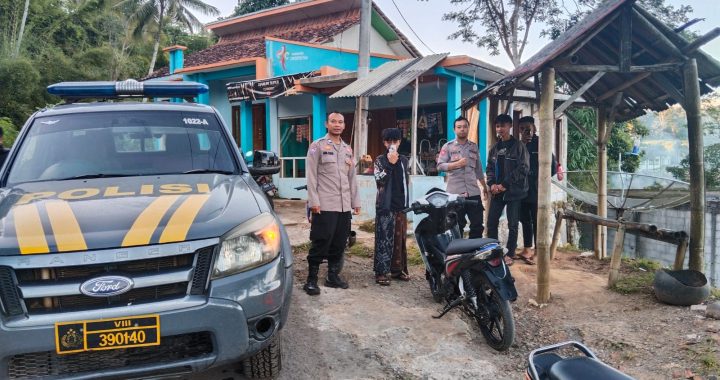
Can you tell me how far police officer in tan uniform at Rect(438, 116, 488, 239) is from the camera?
568 centimetres

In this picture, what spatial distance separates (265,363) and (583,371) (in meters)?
1.85

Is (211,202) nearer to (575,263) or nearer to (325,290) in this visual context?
(325,290)

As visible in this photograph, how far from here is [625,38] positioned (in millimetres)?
4855

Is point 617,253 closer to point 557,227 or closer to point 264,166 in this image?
point 557,227

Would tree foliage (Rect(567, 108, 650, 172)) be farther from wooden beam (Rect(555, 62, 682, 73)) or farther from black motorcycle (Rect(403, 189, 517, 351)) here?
black motorcycle (Rect(403, 189, 517, 351))

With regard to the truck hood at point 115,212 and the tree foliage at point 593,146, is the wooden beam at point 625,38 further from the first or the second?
the tree foliage at point 593,146

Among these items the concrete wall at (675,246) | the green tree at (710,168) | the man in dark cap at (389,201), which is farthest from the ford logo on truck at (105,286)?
the green tree at (710,168)

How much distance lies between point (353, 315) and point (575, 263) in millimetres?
3672

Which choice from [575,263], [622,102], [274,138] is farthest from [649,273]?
[274,138]

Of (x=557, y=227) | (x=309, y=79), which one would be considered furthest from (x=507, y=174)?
(x=309, y=79)

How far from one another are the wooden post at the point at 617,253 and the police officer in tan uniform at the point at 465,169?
1330 millimetres

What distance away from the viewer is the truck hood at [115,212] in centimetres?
231

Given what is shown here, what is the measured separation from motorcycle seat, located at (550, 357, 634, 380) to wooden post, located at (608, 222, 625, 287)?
3.73 meters

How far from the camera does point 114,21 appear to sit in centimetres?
2509
